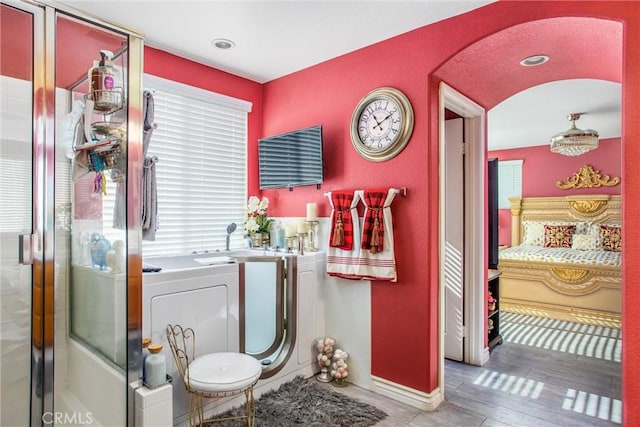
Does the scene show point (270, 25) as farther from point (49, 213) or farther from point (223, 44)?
point (49, 213)

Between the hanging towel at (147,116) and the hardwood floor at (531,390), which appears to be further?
the hardwood floor at (531,390)

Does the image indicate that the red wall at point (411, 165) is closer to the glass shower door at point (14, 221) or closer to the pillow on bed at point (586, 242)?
the glass shower door at point (14, 221)

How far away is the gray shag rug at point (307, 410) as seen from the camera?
224 cm

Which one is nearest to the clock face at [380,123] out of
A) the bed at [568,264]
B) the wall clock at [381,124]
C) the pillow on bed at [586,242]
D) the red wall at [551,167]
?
the wall clock at [381,124]

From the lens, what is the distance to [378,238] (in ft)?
8.45

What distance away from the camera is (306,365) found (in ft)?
9.39

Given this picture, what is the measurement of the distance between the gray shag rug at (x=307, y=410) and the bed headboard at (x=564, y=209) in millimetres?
5289

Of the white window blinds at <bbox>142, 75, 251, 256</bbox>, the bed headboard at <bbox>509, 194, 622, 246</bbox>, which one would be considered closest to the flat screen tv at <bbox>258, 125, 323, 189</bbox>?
the white window blinds at <bbox>142, 75, 251, 256</bbox>

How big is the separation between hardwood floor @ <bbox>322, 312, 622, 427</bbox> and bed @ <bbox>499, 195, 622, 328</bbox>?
836 millimetres

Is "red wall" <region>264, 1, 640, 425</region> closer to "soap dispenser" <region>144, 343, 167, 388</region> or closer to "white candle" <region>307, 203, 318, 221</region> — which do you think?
"white candle" <region>307, 203, 318, 221</region>

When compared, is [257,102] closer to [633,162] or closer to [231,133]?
[231,133]

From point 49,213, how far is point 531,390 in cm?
324

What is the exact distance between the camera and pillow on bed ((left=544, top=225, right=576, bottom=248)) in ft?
19.1

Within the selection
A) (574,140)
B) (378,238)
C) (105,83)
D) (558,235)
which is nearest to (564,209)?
(558,235)
